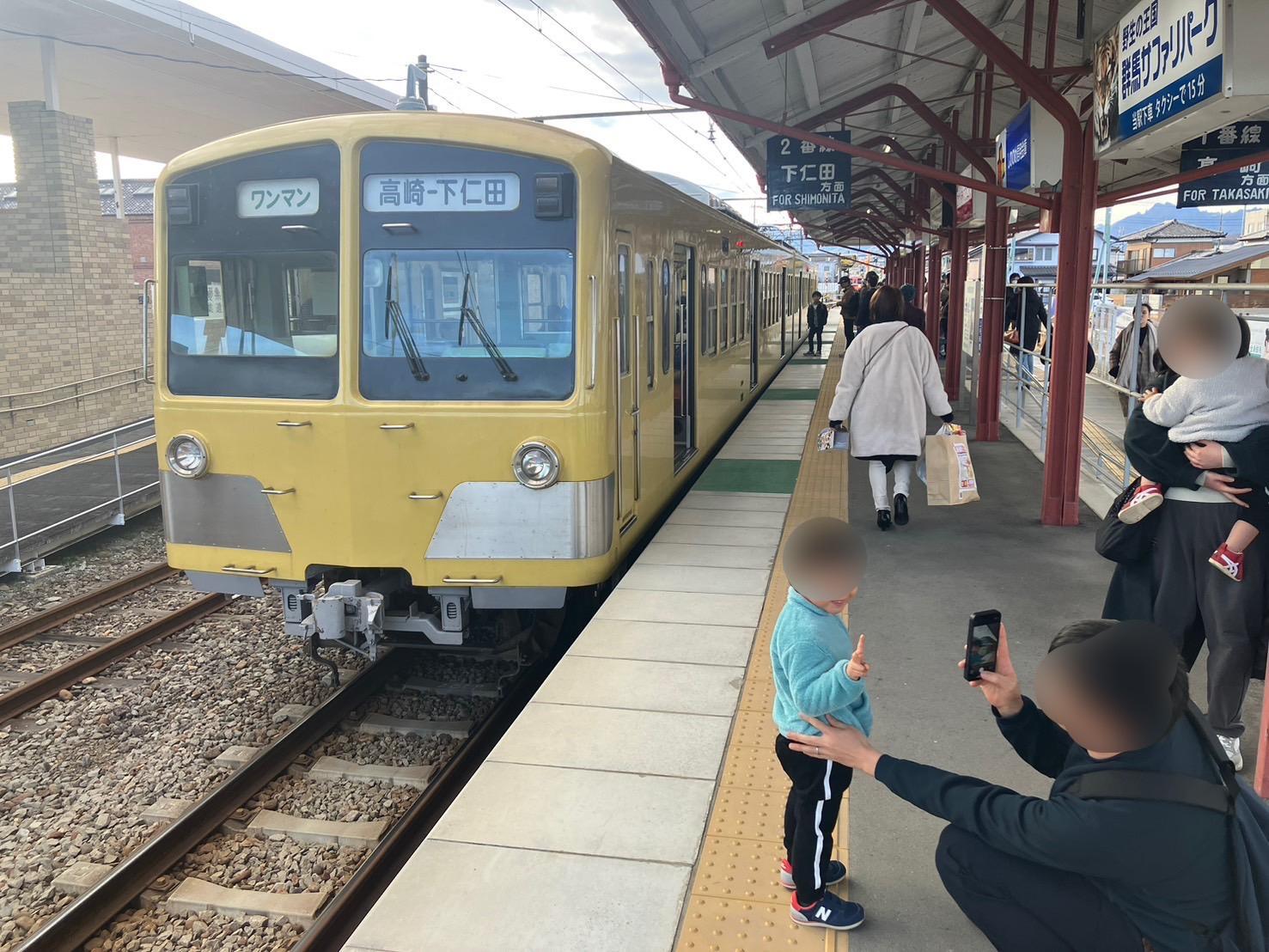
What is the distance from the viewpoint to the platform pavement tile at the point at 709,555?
6.42m

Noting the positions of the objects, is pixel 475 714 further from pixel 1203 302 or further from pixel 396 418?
pixel 1203 302

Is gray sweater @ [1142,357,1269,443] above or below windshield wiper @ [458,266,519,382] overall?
below

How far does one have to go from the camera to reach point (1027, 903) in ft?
7.55

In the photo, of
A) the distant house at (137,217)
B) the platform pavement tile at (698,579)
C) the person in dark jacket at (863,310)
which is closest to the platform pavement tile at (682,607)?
the platform pavement tile at (698,579)

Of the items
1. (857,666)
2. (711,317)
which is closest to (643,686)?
(857,666)

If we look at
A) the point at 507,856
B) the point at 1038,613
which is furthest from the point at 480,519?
the point at 1038,613

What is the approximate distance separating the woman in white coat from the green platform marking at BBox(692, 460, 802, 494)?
4.98 ft

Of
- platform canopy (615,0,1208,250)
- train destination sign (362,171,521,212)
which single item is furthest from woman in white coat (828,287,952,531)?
train destination sign (362,171,521,212)

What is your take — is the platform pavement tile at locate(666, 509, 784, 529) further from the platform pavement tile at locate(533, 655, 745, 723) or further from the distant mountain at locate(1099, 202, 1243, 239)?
the distant mountain at locate(1099, 202, 1243, 239)

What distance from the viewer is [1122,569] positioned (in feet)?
13.0

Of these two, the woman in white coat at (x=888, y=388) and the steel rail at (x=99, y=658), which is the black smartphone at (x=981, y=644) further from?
the steel rail at (x=99, y=658)

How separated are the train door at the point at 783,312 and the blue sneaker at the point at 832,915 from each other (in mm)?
Answer: 16124

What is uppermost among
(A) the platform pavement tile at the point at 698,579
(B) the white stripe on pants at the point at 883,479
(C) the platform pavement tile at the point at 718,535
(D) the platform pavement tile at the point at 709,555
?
(B) the white stripe on pants at the point at 883,479

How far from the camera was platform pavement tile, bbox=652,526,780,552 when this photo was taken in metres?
6.94
